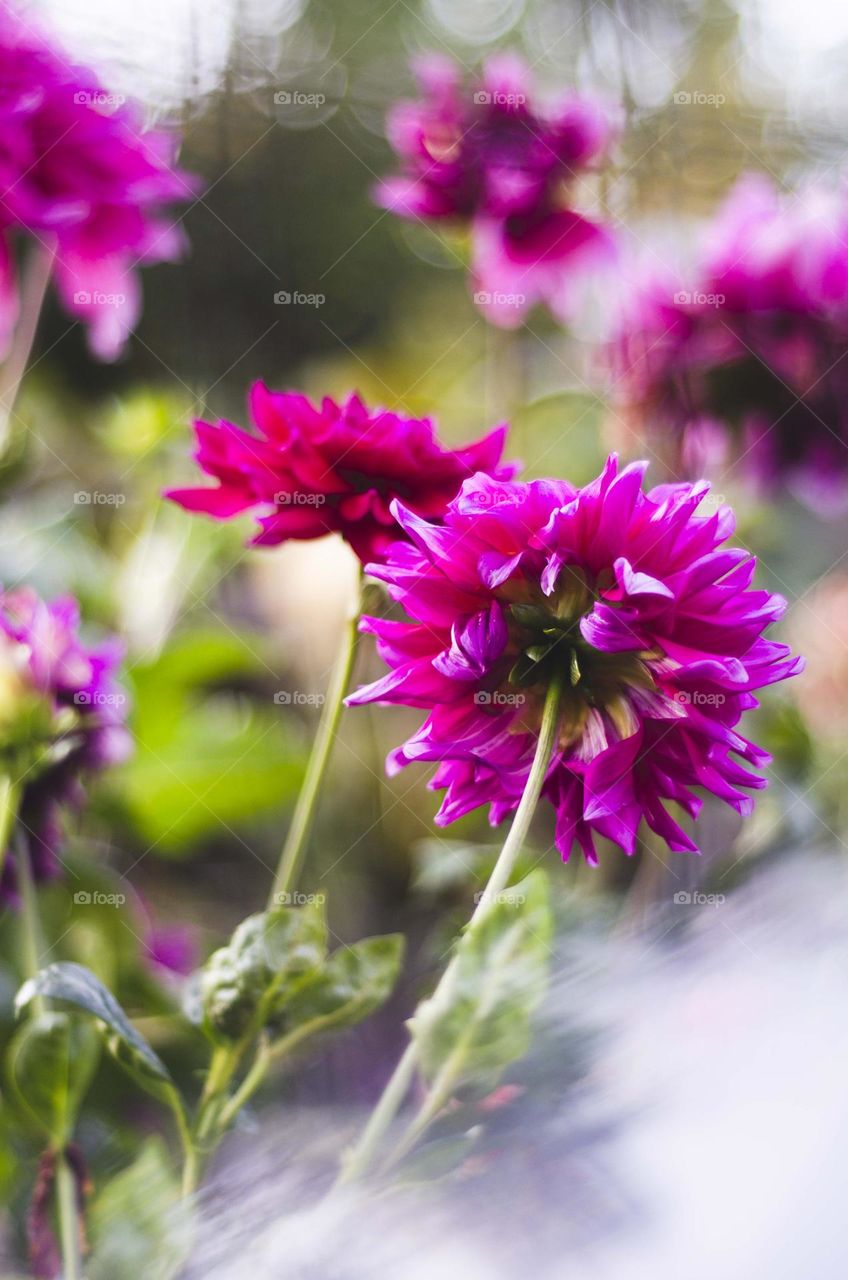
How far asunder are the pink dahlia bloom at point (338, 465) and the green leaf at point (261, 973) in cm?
6

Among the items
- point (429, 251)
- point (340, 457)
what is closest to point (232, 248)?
point (429, 251)

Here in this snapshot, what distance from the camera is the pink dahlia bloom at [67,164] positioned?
216mm

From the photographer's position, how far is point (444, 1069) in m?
0.17

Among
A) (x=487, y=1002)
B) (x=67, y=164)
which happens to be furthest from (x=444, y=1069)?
(x=67, y=164)

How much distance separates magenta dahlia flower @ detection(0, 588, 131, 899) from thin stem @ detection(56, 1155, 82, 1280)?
0.06 metres

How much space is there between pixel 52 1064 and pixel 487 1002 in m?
0.08

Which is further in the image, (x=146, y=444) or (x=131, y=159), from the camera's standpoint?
(x=146, y=444)

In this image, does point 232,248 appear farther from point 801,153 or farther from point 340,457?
point 340,457

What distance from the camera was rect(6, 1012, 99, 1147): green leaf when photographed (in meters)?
0.18

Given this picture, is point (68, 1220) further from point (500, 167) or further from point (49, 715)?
point (500, 167)

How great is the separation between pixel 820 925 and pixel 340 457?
12cm

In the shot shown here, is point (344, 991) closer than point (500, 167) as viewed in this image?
Yes

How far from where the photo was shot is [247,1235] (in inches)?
6.1

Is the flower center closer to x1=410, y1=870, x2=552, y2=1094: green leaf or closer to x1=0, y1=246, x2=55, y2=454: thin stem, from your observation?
x1=410, y1=870, x2=552, y2=1094: green leaf
